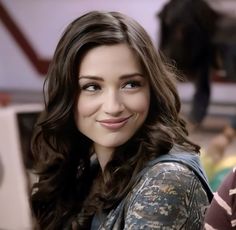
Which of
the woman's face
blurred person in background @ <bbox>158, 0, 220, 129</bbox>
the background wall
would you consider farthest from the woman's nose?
the background wall

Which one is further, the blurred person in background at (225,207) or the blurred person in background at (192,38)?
the blurred person in background at (192,38)

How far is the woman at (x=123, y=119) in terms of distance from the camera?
1109mm

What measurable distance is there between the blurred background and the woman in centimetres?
27

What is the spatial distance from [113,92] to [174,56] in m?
2.22

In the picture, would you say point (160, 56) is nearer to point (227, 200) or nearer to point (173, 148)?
point (173, 148)

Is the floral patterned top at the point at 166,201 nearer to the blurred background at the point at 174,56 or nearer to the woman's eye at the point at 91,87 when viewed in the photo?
the woman's eye at the point at 91,87

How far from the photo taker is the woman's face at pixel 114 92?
46.4 inches

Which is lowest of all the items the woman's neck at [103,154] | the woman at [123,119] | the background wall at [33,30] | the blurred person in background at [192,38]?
the background wall at [33,30]

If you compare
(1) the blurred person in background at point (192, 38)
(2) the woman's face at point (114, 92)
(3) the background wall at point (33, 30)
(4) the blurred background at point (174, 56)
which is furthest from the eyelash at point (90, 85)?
(3) the background wall at point (33, 30)

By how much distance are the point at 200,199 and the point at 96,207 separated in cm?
25

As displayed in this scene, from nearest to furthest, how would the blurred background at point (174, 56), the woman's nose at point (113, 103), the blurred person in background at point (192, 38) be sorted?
the woman's nose at point (113, 103)
the blurred background at point (174, 56)
the blurred person in background at point (192, 38)

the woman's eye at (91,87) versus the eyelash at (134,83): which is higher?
the eyelash at (134,83)

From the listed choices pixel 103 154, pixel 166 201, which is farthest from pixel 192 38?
pixel 166 201

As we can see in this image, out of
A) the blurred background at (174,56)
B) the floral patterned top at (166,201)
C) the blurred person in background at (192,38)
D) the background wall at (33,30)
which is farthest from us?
the background wall at (33,30)
